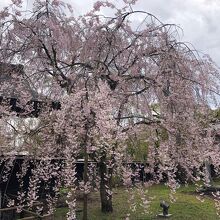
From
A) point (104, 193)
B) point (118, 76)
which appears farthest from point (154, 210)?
point (118, 76)

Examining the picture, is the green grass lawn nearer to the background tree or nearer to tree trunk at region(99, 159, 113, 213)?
tree trunk at region(99, 159, 113, 213)

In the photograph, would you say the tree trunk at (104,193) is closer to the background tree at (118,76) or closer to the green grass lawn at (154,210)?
the green grass lawn at (154,210)

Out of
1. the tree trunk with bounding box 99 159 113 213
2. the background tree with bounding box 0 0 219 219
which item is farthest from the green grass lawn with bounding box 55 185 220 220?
the background tree with bounding box 0 0 219 219

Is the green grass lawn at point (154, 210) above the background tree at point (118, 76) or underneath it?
underneath

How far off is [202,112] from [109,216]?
3.49m

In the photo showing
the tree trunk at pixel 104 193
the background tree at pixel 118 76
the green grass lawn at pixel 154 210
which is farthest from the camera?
the tree trunk at pixel 104 193

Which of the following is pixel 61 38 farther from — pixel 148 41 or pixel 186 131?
pixel 186 131

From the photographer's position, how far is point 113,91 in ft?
23.1

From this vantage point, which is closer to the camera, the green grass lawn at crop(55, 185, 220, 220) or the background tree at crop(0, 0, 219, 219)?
the background tree at crop(0, 0, 219, 219)

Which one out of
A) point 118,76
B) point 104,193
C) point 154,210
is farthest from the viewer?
point 154,210

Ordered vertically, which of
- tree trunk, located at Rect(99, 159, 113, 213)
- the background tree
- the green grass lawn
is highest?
the background tree

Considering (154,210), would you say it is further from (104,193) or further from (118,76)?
(118,76)

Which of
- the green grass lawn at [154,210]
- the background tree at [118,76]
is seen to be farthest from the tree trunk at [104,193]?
the background tree at [118,76]

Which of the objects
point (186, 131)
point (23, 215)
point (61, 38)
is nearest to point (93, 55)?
point (61, 38)
